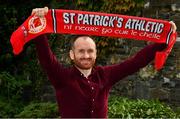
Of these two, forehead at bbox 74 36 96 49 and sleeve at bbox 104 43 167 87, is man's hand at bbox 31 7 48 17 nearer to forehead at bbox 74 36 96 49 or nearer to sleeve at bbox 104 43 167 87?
forehead at bbox 74 36 96 49

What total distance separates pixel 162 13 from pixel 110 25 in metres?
3.97

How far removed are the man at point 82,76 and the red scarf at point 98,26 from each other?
187mm

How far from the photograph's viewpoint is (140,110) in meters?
7.05

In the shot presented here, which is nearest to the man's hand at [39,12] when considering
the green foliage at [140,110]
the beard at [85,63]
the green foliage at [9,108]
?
the beard at [85,63]

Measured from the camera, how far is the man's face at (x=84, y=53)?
3.53m

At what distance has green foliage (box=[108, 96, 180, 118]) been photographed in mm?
6921

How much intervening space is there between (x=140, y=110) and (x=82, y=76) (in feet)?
11.9

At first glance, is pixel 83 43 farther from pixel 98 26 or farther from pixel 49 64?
pixel 98 26

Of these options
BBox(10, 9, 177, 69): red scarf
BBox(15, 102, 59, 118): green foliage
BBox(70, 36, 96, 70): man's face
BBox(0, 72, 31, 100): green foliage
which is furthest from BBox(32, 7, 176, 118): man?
BBox(0, 72, 31, 100): green foliage

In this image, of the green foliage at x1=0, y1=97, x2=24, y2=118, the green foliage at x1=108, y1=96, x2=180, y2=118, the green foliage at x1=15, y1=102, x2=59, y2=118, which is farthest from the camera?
the green foliage at x1=0, y1=97, x2=24, y2=118

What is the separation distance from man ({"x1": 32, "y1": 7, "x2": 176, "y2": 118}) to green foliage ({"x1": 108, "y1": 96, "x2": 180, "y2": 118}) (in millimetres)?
3219

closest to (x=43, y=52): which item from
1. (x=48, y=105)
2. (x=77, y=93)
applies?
(x=77, y=93)

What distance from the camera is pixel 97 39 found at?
8297 mm

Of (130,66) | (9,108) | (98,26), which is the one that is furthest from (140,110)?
(130,66)
